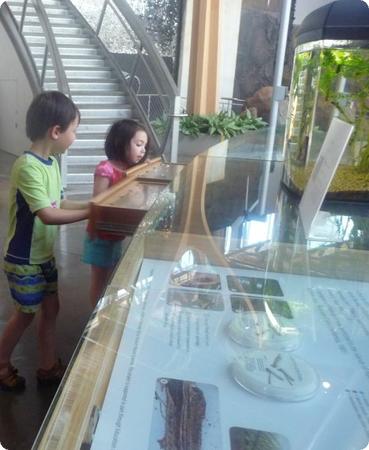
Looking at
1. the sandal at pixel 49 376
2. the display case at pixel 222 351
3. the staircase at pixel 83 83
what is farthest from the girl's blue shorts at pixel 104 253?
the staircase at pixel 83 83

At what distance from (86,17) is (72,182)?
329 centimetres

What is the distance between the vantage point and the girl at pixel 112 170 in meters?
1.66

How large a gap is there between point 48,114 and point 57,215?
33 centimetres

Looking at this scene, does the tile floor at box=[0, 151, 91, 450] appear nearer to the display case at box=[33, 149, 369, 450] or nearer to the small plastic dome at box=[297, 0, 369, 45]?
the display case at box=[33, 149, 369, 450]

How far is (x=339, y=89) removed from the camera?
1.04m

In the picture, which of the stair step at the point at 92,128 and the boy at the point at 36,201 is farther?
the stair step at the point at 92,128

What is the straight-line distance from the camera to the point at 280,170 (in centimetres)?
153

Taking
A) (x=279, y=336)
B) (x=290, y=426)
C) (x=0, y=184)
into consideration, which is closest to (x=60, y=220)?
(x=279, y=336)

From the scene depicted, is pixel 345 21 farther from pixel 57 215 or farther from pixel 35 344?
pixel 35 344

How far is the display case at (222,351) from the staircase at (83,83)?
4.57m

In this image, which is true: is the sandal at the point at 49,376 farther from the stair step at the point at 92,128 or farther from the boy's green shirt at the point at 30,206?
the stair step at the point at 92,128

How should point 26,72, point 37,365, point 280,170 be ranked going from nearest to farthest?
point 280,170
point 37,365
point 26,72

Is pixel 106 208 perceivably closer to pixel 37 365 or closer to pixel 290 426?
pixel 290 426

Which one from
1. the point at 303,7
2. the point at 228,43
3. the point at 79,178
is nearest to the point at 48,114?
the point at 303,7
